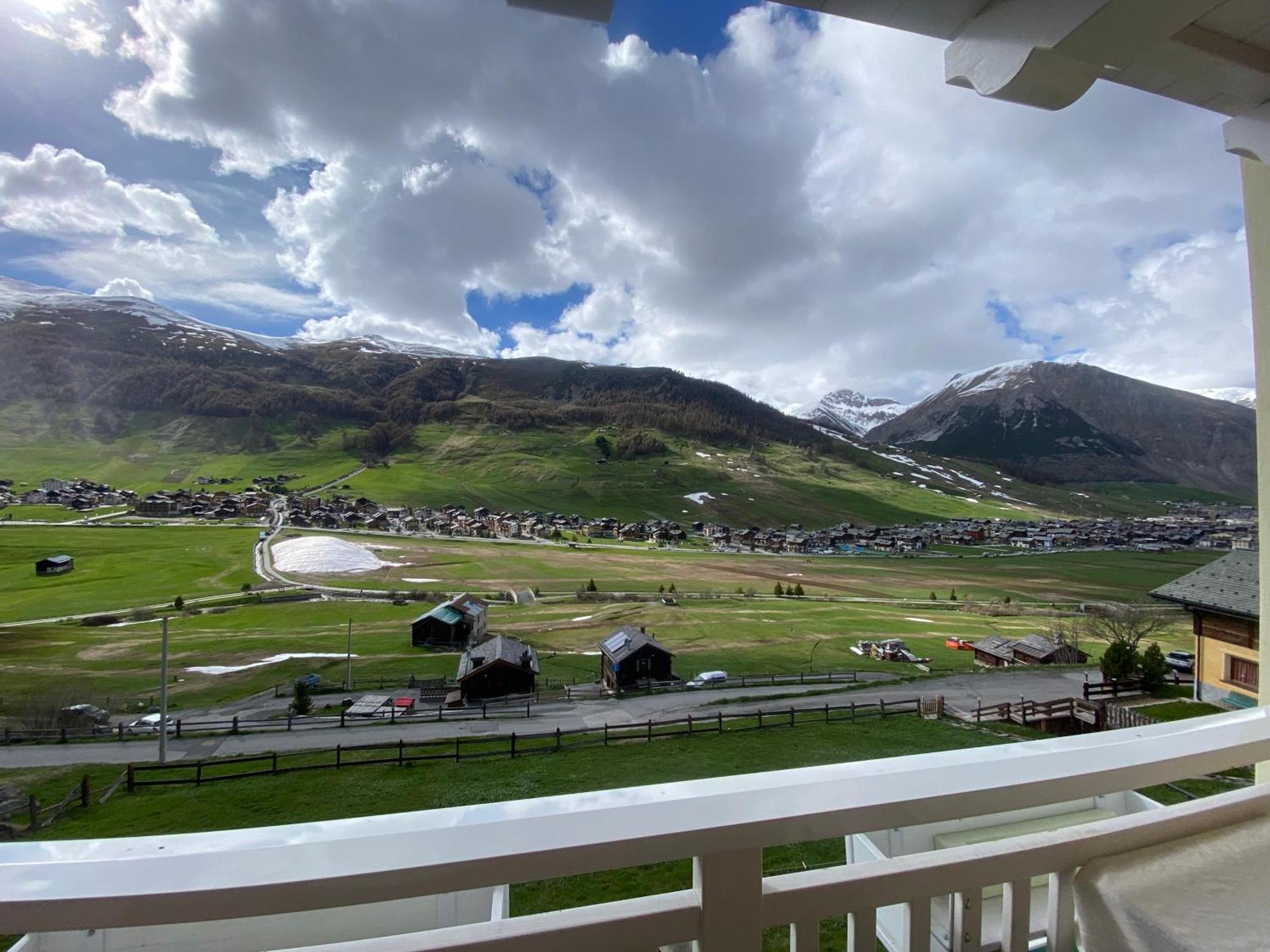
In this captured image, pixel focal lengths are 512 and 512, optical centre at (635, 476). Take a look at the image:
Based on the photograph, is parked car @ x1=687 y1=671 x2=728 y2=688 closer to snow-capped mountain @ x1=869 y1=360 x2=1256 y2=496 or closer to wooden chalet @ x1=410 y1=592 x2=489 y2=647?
wooden chalet @ x1=410 y1=592 x2=489 y2=647

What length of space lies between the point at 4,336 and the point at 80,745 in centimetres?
1289

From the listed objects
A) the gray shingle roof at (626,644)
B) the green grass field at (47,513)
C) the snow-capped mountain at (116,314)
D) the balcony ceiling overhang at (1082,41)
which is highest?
the snow-capped mountain at (116,314)

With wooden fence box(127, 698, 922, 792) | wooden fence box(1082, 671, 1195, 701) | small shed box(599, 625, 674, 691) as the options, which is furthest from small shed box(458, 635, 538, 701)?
wooden fence box(1082, 671, 1195, 701)

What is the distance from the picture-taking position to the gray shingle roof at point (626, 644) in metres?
7.06

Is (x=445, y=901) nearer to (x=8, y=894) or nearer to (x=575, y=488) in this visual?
(x=8, y=894)

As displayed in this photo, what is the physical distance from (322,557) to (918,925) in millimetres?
13612

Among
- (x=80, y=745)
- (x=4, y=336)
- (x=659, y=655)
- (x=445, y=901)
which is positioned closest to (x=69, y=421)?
(x=4, y=336)

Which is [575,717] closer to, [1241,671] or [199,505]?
[1241,671]

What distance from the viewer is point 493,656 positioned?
22.3 ft

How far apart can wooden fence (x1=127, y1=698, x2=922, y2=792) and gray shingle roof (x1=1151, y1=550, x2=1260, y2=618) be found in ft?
7.90

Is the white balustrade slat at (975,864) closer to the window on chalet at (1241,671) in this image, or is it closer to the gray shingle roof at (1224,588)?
the gray shingle roof at (1224,588)

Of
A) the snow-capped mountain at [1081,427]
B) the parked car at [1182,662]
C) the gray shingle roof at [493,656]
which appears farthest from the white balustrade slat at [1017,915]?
the snow-capped mountain at [1081,427]

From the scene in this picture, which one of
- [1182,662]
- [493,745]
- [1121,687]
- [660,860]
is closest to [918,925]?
[660,860]

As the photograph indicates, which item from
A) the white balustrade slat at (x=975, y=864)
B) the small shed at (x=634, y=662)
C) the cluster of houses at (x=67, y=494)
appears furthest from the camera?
the cluster of houses at (x=67, y=494)
